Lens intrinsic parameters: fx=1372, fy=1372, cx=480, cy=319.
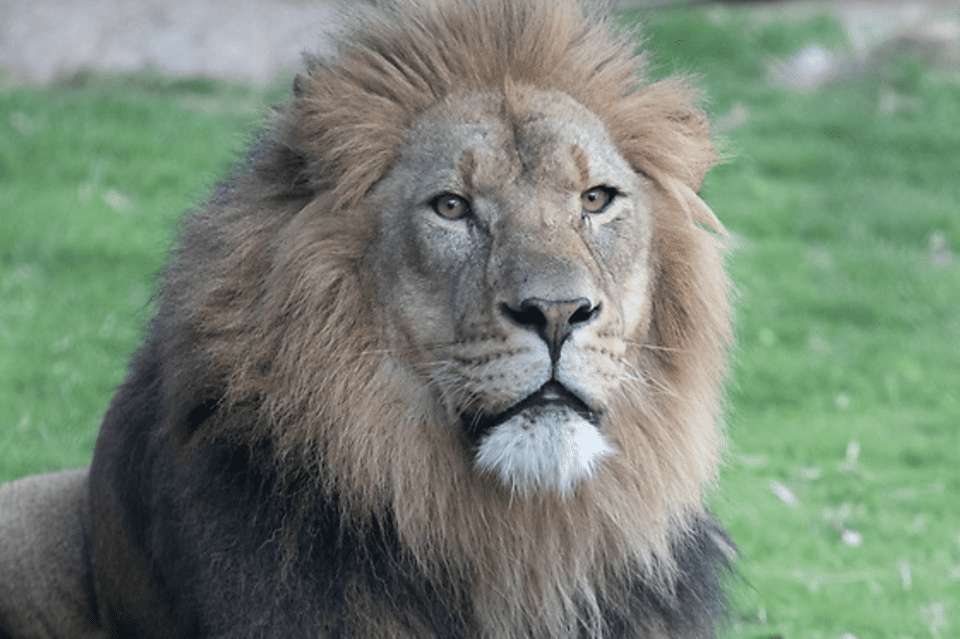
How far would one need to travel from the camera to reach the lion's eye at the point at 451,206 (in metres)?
3.20

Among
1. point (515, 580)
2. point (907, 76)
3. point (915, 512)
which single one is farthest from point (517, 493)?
point (907, 76)

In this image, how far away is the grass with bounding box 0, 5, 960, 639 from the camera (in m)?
5.61

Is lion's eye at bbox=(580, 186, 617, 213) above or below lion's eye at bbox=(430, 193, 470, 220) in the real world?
above

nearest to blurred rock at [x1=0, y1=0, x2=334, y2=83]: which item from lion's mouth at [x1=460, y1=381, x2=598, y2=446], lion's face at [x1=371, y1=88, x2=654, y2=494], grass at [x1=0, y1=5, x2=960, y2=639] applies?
grass at [x1=0, y1=5, x2=960, y2=639]

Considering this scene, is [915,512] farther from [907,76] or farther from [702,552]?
[907,76]

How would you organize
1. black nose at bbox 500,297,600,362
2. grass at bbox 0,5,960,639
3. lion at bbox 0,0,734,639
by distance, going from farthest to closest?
grass at bbox 0,5,960,639 < lion at bbox 0,0,734,639 < black nose at bbox 500,297,600,362

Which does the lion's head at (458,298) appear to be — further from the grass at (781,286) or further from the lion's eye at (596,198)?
the grass at (781,286)

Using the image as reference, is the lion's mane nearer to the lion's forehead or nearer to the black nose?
the lion's forehead

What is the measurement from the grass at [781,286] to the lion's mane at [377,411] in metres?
0.47

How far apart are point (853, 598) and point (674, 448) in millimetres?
2141

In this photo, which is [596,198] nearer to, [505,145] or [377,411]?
[505,145]

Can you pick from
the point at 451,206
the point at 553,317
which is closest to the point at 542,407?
the point at 553,317

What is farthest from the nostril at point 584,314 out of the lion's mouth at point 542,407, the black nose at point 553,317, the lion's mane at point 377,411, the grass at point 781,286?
the grass at point 781,286

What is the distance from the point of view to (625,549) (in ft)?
10.8
